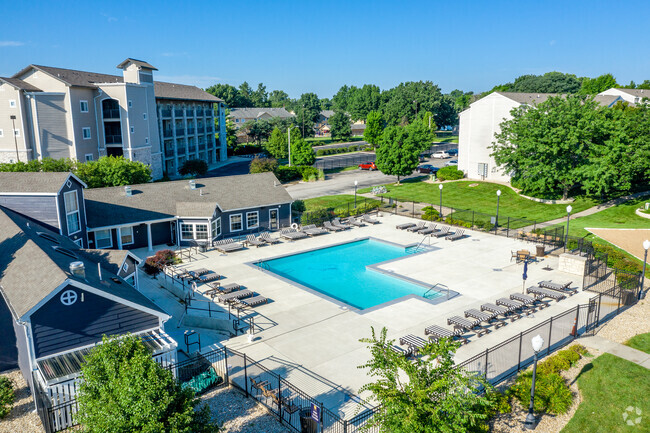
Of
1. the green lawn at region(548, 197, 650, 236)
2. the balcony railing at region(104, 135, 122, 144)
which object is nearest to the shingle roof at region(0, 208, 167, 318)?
the green lawn at region(548, 197, 650, 236)

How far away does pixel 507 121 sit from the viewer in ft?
161

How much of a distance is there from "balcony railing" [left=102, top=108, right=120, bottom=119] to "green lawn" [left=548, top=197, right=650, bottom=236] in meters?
47.7

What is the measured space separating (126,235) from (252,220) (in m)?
9.24

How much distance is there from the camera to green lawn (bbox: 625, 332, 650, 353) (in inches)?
716

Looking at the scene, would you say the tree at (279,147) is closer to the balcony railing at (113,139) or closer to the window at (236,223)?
the balcony railing at (113,139)

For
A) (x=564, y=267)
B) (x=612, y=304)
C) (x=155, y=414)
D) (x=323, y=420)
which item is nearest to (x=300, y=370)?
(x=323, y=420)

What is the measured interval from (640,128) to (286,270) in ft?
115

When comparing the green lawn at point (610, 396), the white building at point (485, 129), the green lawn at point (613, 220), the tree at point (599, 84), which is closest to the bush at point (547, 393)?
the green lawn at point (610, 396)

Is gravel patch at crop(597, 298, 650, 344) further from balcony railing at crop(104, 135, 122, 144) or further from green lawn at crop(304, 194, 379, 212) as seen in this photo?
balcony railing at crop(104, 135, 122, 144)

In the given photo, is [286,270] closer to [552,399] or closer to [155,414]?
[552,399]

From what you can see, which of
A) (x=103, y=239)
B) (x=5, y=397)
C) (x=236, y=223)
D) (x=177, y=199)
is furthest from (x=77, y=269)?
(x=236, y=223)

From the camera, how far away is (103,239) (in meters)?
30.6

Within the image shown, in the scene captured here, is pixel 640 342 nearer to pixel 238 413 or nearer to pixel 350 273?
pixel 350 273

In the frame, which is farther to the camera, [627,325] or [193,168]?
[193,168]
